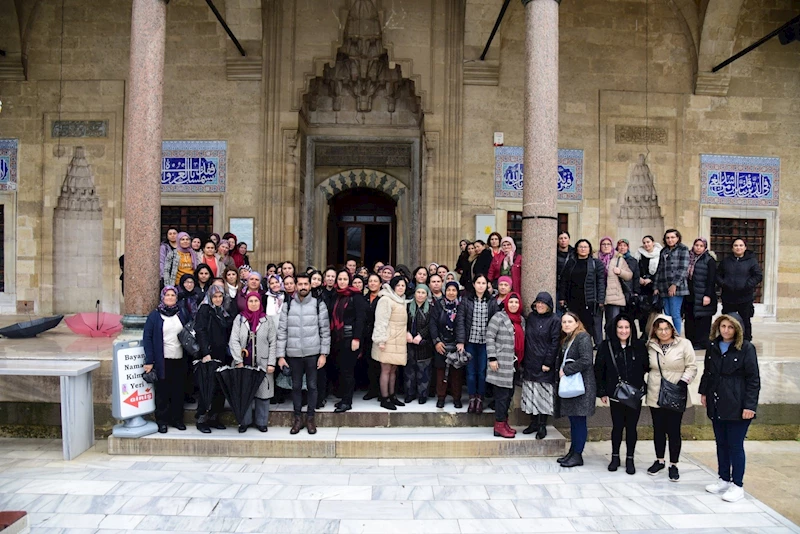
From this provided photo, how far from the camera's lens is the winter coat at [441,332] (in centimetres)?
557

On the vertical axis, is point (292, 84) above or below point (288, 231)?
above

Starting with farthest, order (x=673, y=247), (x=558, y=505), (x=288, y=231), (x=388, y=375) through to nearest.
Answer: (x=288, y=231) → (x=673, y=247) → (x=388, y=375) → (x=558, y=505)

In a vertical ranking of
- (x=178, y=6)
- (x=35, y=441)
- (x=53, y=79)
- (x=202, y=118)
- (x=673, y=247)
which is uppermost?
(x=178, y=6)

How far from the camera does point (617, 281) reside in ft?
21.1

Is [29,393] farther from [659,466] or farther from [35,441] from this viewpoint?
[659,466]

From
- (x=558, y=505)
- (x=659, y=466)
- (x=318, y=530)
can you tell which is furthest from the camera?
(x=659, y=466)

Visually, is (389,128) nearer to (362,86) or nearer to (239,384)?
(362,86)

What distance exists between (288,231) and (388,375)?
5.04 meters

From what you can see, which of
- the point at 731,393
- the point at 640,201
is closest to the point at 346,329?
the point at 731,393

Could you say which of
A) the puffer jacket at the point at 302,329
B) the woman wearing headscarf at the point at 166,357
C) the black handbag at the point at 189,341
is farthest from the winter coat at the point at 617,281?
the woman wearing headscarf at the point at 166,357

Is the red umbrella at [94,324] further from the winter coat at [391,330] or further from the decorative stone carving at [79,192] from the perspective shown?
the winter coat at [391,330]

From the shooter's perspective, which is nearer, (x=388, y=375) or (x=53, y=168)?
(x=388, y=375)

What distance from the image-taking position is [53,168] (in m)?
10.3

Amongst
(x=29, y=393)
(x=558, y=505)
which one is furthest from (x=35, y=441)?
(x=558, y=505)
